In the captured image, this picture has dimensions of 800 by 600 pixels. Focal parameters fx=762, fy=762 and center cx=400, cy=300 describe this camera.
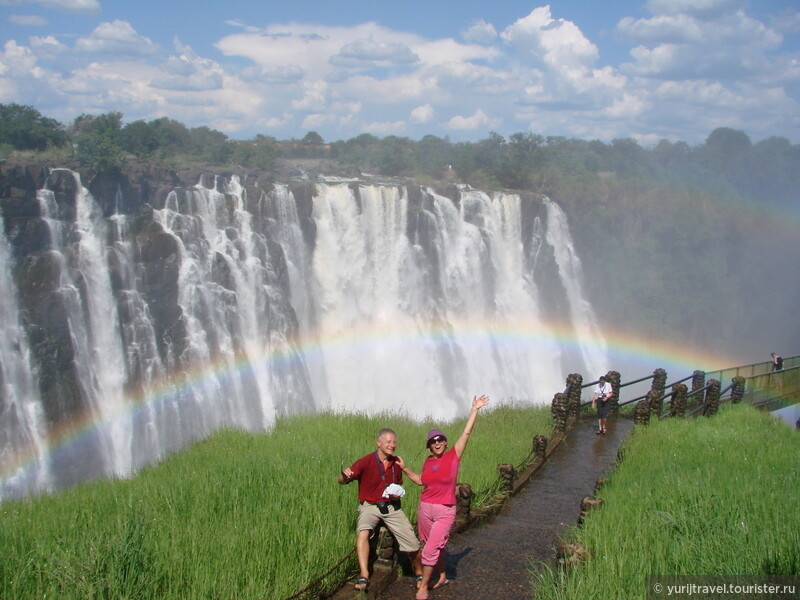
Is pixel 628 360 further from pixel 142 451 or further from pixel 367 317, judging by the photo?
pixel 142 451

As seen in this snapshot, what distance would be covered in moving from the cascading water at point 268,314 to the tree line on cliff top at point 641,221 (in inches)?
301

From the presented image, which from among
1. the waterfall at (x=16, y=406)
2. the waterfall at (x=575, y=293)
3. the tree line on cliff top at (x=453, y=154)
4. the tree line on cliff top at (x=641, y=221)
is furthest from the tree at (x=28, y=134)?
the waterfall at (x=575, y=293)

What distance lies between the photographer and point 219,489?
6.88 meters

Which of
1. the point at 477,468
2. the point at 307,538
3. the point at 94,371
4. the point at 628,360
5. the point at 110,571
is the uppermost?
the point at 110,571

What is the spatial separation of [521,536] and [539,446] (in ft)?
10.7

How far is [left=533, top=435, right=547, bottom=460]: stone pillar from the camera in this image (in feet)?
34.9

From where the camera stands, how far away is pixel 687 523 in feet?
19.8

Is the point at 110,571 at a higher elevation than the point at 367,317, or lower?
higher

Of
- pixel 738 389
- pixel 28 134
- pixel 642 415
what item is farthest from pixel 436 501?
pixel 28 134

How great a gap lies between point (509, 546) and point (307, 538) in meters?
2.12

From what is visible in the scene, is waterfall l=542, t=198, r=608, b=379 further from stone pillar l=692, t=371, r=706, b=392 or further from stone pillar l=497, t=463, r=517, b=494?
stone pillar l=497, t=463, r=517, b=494

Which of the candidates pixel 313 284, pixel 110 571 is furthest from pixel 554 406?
pixel 313 284

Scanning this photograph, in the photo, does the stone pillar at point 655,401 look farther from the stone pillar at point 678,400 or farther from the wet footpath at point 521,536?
the wet footpath at point 521,536

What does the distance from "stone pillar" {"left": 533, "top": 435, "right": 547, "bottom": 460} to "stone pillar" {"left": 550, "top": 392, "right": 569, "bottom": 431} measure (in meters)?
2.32
